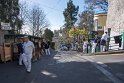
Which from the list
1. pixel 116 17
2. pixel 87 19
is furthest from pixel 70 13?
pixel 116 17

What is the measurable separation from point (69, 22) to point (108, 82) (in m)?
105

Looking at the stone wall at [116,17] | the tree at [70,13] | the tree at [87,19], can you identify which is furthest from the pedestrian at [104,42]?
the tree at [70,13]

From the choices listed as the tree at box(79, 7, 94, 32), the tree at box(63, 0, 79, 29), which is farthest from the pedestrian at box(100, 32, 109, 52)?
the tree at box(63, 0, 79, 29)

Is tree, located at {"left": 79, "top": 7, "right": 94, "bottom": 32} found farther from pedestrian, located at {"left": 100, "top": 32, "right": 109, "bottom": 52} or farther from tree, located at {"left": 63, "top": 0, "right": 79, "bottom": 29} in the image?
pedestrian, located at {"left": 100, "top": 32, "right": 109, "bottom": 52}

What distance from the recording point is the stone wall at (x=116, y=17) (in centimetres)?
3488

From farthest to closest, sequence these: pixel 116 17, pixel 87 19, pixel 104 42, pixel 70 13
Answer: pixel 70 13
pixel 87 19
pixel 116 17
pixel 104 42

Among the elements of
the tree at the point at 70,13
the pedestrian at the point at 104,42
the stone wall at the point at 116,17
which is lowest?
the pedestrian at the point at 104,42

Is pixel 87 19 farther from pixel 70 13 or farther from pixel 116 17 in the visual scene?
pixel 116 17

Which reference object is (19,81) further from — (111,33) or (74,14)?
(74,14)

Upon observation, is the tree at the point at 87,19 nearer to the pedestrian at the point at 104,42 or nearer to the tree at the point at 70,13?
the tree at the point at 70,13

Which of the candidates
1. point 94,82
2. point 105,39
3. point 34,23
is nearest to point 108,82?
point 94,82

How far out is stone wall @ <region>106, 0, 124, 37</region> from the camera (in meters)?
34.9

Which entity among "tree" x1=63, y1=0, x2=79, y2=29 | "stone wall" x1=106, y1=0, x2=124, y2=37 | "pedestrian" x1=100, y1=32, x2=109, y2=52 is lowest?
"pedestrian" x1=100, y1=32, x2=109, y2=52

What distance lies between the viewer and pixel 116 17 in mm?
37125
